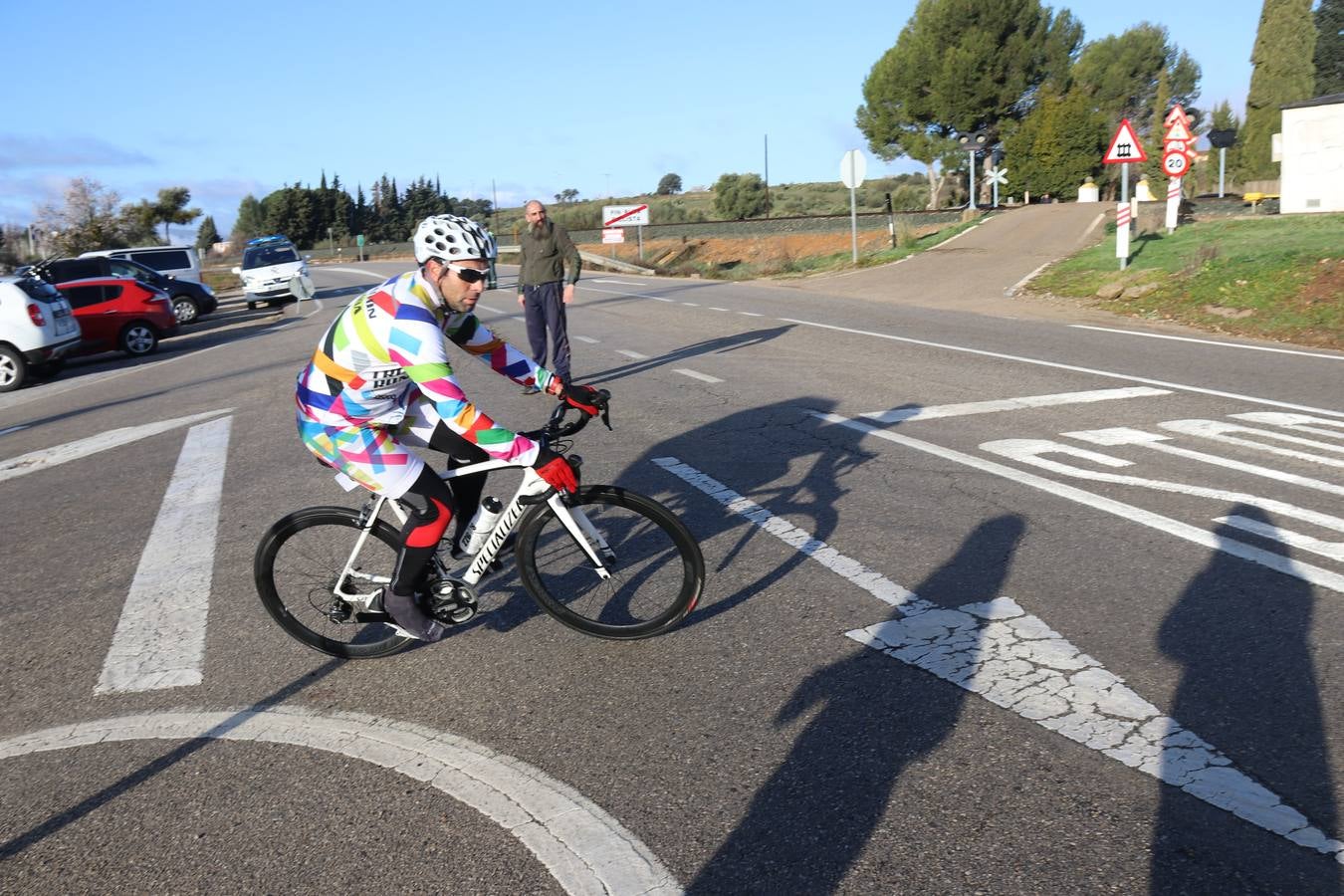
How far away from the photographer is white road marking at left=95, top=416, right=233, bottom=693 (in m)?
4.84

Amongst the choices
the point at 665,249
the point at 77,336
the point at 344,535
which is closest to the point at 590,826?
the point at 344,535

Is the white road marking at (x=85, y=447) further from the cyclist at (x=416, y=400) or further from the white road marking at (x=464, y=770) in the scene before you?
the cyclist at (x=416, y=400)

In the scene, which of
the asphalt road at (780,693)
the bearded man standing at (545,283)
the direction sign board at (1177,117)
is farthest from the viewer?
the direction sign board at (1177,117)

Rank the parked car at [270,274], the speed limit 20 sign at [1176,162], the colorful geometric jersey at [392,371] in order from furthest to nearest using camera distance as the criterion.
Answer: the parked car at [270,274], the speed limit 20 sign at [1176,162], the colorful geometric jersey at [392,371]

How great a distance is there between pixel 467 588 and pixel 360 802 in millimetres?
1290

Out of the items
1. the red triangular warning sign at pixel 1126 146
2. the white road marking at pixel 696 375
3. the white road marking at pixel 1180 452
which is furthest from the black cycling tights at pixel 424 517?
the red triangular warning sign at pixel 1126 146

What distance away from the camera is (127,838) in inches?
137

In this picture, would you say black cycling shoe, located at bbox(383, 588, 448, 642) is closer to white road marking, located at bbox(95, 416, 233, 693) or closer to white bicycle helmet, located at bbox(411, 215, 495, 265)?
white road marking, located at bbox(95, 416, 233, 693)

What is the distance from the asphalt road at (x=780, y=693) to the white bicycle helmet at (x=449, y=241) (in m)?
1.64

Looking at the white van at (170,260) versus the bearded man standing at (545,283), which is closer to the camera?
the bearded man standing at (545,283)

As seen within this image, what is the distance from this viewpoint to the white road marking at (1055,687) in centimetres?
333

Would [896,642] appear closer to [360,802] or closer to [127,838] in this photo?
[360,802]

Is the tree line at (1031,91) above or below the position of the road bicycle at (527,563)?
above

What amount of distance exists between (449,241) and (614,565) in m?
1.51
